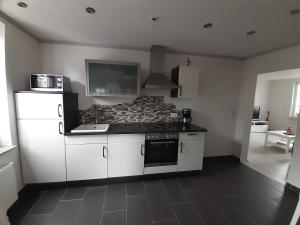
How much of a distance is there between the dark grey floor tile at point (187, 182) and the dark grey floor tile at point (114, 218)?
112 cm

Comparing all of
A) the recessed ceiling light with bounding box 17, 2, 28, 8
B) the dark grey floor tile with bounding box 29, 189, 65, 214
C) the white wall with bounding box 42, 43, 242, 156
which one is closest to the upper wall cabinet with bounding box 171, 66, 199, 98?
the white wall with bounding box 42, 43, 242, 156

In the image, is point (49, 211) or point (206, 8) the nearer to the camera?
point (206, 8)

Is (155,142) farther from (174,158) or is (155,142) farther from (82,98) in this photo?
(82,98)

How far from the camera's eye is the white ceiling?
1.60 meters

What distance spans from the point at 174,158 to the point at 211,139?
1.31m

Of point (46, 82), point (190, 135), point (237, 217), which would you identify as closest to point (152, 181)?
point (190, 135)

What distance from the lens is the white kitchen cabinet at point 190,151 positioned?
104 inches

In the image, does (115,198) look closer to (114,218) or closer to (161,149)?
(114,218)

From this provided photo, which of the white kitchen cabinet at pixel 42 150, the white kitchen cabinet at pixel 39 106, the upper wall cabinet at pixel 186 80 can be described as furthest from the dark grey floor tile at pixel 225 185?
the white kitchen cabinet at pixel 39 106

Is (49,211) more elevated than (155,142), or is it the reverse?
(155,142)

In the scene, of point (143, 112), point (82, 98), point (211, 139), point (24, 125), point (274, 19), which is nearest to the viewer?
point (274, 19)

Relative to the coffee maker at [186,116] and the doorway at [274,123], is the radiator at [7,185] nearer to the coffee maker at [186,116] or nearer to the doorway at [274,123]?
the coffee maker at [186,116]

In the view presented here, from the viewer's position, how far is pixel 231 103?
3.47 meters

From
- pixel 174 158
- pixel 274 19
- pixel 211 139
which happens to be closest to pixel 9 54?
pixel 174 158
